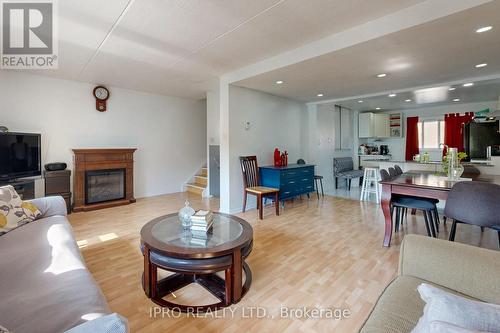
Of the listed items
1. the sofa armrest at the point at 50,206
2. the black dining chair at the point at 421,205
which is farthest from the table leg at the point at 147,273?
the black dining chair at the point at 421,205

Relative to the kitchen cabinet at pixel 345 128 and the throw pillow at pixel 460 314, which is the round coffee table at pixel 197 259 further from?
the kitchen cabinet at pixel 345 128

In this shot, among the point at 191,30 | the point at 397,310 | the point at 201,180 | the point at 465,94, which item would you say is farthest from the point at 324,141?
the point at 397,310

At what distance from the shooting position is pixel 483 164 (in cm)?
402

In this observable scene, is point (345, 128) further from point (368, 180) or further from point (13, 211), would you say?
point (13, 211)

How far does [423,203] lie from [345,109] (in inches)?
190

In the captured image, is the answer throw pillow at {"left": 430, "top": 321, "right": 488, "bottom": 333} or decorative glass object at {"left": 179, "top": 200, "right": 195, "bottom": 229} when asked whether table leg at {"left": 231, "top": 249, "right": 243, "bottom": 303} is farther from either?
throw pillow at {"left": 430, "top": 321, "right": 488, "bottom": 333}

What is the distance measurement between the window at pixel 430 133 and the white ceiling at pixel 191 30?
19.7 ft

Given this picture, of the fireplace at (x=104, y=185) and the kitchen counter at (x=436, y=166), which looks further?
the fireplace at (x=104, y=185)

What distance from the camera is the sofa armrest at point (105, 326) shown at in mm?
665

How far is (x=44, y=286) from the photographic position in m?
1.18

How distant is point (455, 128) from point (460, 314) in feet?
24.6

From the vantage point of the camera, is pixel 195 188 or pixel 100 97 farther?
pixel 195 188

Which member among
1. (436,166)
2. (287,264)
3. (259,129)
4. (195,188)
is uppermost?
(259,129)

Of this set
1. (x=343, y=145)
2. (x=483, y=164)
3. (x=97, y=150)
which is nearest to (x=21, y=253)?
(x=97, y=150)
